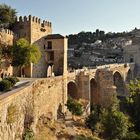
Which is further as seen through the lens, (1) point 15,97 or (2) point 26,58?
(2) point 26,58

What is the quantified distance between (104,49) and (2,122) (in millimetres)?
78331

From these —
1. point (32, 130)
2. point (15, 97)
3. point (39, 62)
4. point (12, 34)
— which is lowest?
point (32, 130)

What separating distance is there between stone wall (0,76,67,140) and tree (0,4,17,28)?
8121 mm

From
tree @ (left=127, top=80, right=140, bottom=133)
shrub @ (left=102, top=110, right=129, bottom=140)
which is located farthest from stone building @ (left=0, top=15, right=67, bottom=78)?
tree @ (left=127, top=80, right=140, bottom=133)

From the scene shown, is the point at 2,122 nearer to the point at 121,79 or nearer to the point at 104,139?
the point at 104,139

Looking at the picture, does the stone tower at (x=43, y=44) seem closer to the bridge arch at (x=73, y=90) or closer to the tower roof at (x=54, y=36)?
the tower roof at (x=54, y=36)

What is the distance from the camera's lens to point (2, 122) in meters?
13.6

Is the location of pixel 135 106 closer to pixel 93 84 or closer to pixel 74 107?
pixel 74 107

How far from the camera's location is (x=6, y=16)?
32094 mm

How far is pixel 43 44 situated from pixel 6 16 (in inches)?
180

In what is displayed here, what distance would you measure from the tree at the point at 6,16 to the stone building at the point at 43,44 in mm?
700

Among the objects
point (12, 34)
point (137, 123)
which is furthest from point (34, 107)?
point (137, 123)

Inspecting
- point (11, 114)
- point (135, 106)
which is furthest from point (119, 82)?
point (11, 114)

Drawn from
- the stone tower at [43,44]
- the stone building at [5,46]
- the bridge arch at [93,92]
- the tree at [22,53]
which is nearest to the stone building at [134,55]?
the bridge arch at [93,92]
